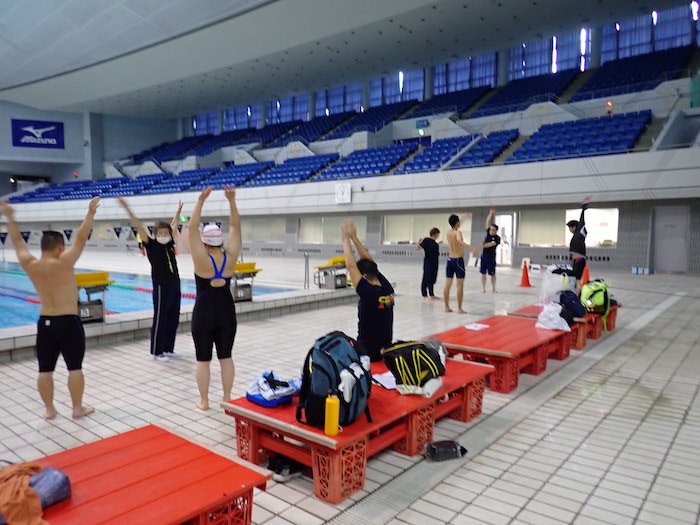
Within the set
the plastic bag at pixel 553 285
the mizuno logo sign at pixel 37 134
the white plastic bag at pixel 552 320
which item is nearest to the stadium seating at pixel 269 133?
the mizuno logo sign at pixel 37 134

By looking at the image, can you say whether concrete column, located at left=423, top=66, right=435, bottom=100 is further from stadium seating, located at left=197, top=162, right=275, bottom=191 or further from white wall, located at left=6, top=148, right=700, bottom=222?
white wall, located at left=6, top=148, right=700, bottom=222

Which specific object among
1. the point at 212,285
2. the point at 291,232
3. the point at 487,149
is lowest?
the point at 212,285

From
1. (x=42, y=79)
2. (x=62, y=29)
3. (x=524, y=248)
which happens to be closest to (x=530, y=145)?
(x=524, y=248)

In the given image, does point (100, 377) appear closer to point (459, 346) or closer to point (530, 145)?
point (459, 346)

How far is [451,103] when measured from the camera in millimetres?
26844

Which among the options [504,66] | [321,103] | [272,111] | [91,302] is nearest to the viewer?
[91,302]

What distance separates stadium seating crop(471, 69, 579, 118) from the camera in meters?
22.9

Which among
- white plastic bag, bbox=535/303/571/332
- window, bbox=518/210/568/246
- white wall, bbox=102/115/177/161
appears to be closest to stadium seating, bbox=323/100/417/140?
window, bbox=518/210/568/246

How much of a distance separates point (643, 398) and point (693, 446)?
1039mm

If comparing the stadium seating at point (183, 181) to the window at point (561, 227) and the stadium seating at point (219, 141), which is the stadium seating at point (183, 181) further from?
the window at point (561, 227)

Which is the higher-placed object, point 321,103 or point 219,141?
point 321,103

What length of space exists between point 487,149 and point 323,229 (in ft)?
28.2

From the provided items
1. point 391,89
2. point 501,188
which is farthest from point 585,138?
point 391,89

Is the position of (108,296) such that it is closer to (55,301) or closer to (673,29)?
(55,301)
